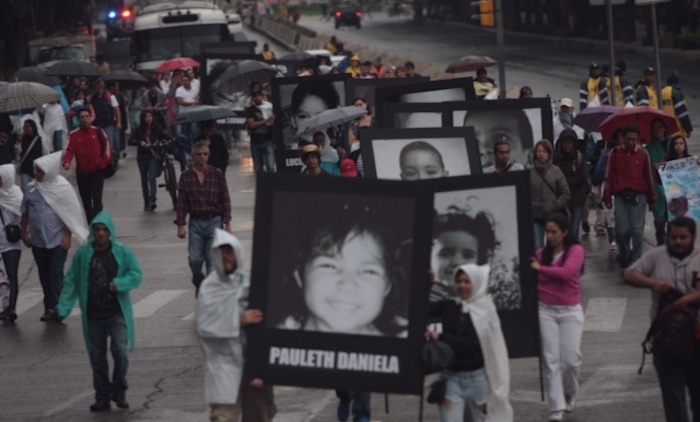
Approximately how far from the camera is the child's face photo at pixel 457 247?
11484mm

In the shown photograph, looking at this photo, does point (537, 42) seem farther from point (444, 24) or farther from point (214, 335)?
point (214, 335)

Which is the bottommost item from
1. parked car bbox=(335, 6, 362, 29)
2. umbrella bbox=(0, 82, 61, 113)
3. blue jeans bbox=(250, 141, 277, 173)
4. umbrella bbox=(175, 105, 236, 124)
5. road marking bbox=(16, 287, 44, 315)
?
parked car bbox=(335, 6, 362, 29)

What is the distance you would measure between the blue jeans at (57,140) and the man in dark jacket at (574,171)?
12333mm

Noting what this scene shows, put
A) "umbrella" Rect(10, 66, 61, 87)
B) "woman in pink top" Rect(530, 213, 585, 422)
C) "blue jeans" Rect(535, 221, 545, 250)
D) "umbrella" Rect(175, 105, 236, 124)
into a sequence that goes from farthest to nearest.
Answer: "umbrella" Rect(10, 66, 61, 87)
"umbrella" Rect(175, 105, 236, 124)
"blue jeans" Rect(535, 221, 545, 250)
"woman in pink top" Rect(530, 213, 585, 422)

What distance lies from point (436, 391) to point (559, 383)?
5.89ft

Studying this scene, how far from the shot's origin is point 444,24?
364 ft

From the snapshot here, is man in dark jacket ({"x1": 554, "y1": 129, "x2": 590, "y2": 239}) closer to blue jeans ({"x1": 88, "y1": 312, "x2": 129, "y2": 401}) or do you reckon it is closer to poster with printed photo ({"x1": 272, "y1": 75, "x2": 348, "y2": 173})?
blue jeans ({"x1": 88, "y1": 312, "x2": 129, "y2": 401})

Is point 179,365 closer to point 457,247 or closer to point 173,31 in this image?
point 457,247

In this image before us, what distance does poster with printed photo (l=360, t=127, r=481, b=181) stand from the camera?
50.0 ft

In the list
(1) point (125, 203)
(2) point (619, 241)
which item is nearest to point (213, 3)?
(1) point (125, 203)

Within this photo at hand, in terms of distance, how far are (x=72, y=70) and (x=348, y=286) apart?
27.5 m

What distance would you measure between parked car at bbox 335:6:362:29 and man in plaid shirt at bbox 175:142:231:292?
92563mm

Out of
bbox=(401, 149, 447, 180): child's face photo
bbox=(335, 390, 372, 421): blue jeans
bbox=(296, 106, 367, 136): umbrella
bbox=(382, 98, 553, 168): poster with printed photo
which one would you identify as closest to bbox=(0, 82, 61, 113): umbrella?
bbox=(296, 106, 367, 136): umbrella

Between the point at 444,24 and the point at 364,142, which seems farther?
the point at 444,24
